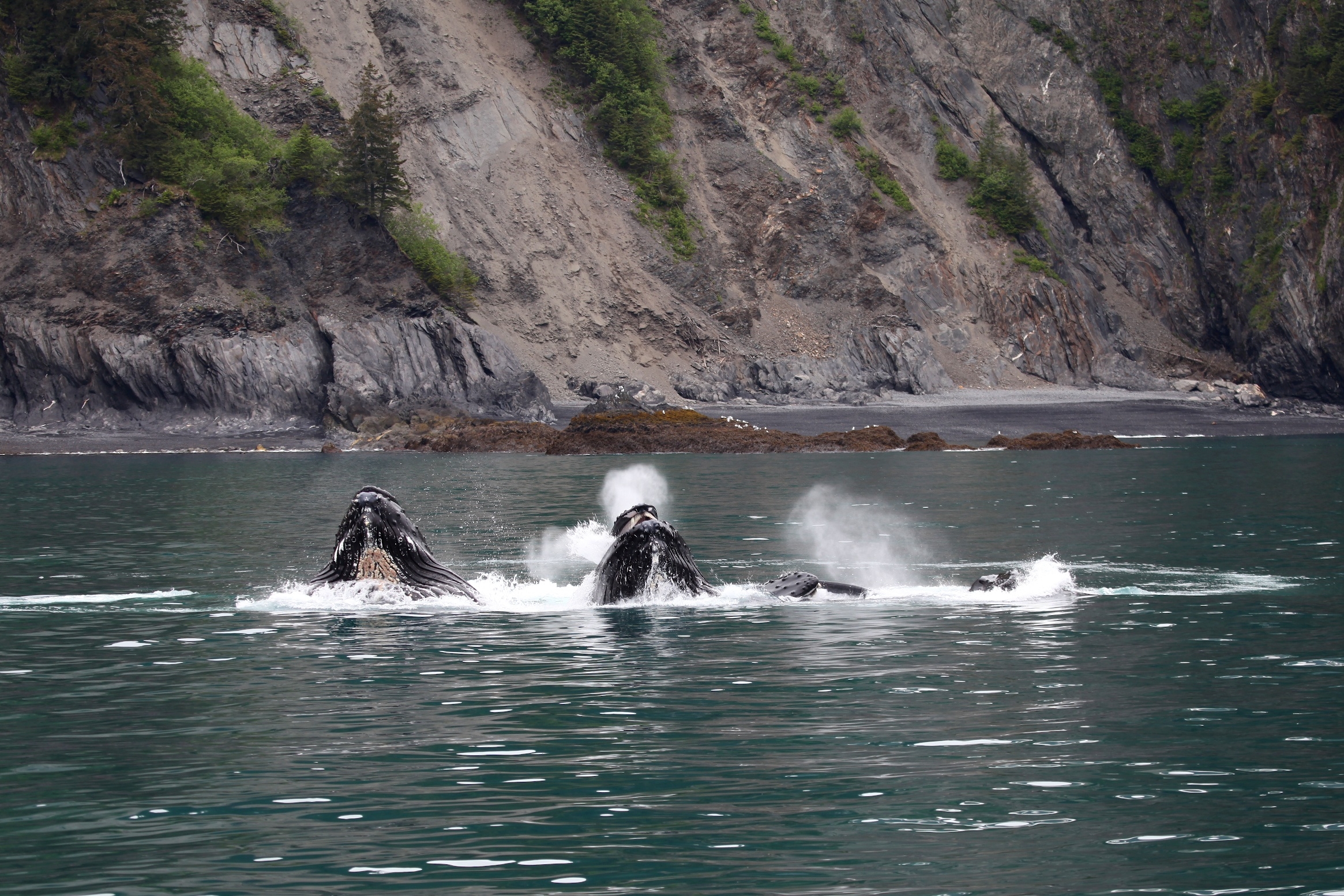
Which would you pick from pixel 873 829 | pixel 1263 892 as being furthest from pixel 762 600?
pixel 1263 892

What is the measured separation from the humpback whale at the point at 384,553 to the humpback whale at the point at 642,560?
2166 mm

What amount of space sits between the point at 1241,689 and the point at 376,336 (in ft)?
234

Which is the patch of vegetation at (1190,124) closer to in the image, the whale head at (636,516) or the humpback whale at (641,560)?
the humpback whale at (641,560)

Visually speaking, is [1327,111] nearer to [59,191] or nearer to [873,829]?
[59,191]

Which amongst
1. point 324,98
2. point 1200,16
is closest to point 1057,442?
point 324,98

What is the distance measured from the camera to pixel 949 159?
111 m

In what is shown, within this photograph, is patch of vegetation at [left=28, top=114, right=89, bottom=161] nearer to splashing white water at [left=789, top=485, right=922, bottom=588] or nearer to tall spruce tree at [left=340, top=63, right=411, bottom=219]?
tall spruce tree at [left=340, top=63, right=411, bottom=219]

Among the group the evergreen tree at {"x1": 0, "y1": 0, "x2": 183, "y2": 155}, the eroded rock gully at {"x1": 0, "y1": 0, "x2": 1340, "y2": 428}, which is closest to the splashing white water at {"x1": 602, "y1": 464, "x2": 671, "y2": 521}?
the eroded rock gully at {"x1": 0, "y1": 0, "x2": 1340, "y2": 428}

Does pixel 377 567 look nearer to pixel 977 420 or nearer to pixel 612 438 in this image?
pixel 612 438

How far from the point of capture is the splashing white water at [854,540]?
2289 centimetres

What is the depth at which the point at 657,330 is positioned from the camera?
9456 centimetres

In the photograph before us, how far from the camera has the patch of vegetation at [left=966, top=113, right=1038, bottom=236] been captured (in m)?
108

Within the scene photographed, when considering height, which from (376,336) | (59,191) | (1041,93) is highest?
(1041,93)

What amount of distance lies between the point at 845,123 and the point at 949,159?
10.8m
